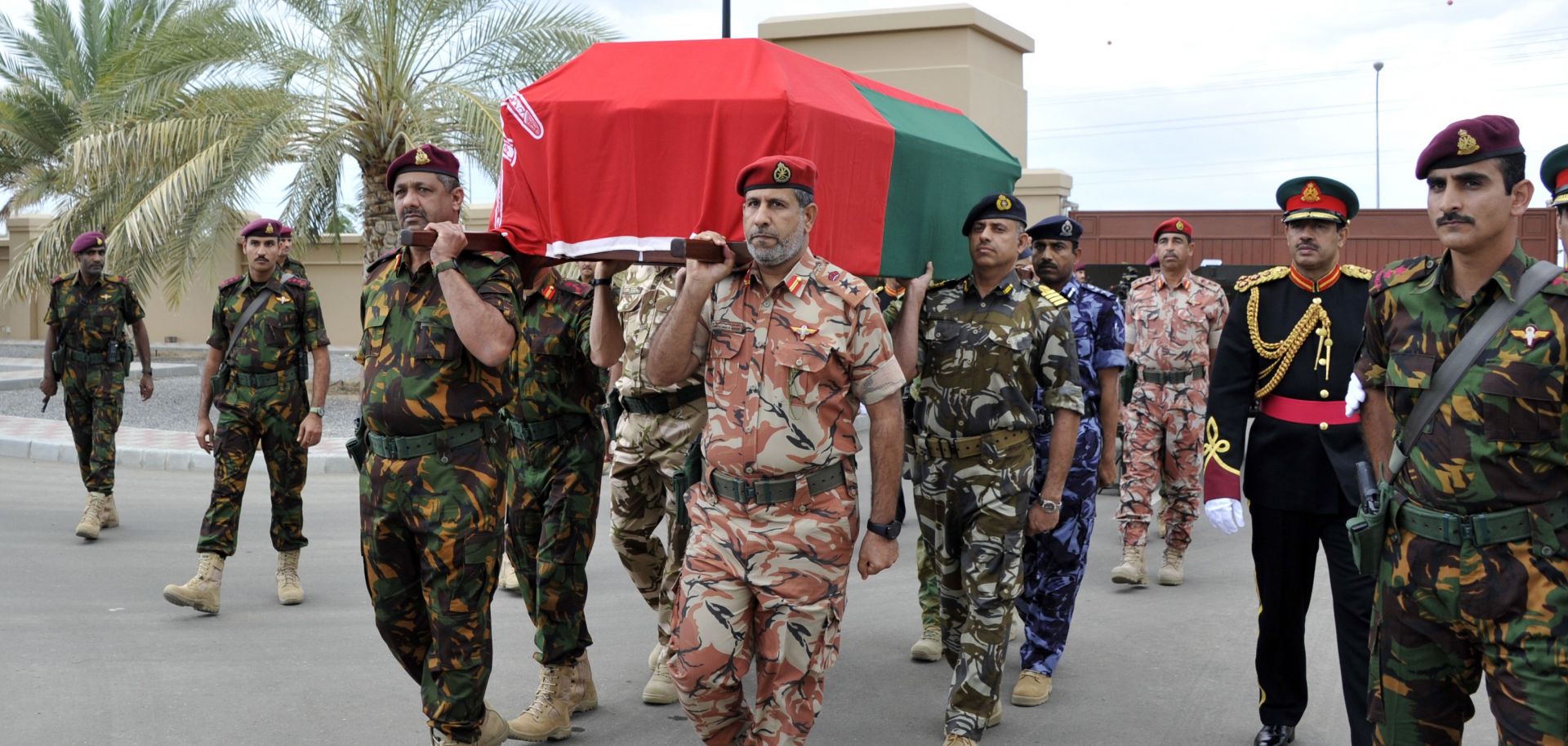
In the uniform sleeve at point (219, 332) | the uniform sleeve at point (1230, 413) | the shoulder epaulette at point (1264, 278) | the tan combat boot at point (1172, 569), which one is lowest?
the tan combat boot at point (1172, 569)

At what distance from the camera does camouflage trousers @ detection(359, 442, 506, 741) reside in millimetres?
4203

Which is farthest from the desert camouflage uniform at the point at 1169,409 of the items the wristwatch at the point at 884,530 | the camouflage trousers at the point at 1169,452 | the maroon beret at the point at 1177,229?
the wristwatch at the point at 884,530

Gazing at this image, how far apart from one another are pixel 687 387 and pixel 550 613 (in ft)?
3.42

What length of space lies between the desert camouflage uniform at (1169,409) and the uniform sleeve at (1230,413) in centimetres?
320

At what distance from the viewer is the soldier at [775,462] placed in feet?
→ 12.9

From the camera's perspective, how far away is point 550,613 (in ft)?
16.4

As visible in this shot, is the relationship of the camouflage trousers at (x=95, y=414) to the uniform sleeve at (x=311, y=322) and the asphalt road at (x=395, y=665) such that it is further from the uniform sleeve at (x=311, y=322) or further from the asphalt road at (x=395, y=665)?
the uniform sleeve at (x=311, y=322)

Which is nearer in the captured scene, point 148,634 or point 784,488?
point 784,488

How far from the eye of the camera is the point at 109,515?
892cm

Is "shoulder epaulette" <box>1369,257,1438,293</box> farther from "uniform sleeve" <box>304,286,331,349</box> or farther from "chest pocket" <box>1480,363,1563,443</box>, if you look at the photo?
"uniform sleeve" <box>304,286,331,349</box>

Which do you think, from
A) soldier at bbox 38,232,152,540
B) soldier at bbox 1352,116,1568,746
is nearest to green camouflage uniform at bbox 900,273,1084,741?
soldier at bbox 1352,116,1568,746

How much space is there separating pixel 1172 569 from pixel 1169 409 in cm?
104

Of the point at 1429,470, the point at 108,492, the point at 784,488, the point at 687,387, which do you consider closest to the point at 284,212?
the point at 108,492

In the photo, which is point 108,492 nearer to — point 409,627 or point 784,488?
point 409,627
